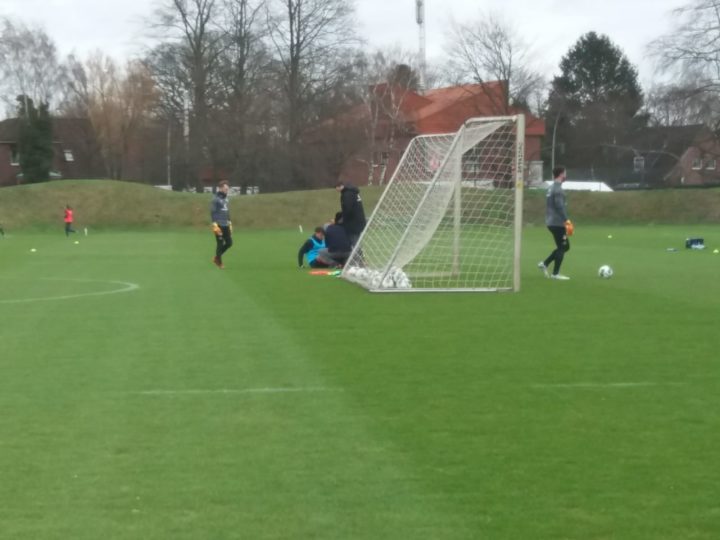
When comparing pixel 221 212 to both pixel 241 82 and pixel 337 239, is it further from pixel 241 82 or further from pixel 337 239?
pixel 241 82

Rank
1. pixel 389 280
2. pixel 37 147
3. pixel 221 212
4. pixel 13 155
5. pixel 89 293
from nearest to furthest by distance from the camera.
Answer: pixel 89 293 → pixel 389 280 → pixel 221 212 → pixel 37 147 → pixel 13 155

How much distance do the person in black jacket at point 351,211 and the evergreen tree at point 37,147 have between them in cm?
5519

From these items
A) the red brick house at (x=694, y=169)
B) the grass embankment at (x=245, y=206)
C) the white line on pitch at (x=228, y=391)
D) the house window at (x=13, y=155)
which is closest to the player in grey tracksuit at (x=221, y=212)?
the white line on pitch at (x=228, y=391)

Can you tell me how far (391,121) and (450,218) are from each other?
183 ft

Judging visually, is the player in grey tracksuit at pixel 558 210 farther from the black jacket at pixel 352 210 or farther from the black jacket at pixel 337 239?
the black jacket at pixel 337 239

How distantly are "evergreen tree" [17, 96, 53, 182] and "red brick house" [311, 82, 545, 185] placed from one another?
62.0 feet

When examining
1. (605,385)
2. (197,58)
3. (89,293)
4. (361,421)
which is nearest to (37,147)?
(197,58)

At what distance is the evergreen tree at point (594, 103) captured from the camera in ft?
292

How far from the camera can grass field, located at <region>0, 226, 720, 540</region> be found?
16.7ft

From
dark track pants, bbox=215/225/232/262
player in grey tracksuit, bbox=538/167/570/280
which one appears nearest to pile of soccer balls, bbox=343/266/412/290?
player in grey tracksuit, bbox=538/167/570/280

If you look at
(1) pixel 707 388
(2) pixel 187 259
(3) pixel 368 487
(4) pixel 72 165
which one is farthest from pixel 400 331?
(4) pixel 72 165

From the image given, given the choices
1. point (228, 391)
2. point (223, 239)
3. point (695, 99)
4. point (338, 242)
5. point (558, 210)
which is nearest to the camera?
point (228, 391)

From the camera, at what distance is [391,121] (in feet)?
247

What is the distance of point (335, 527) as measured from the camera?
4.91m
